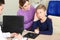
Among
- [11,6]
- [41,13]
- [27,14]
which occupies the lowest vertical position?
[11,6]

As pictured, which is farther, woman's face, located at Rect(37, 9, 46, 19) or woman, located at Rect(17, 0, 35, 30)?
woman, located at Rect(17, 0, 35, 30)

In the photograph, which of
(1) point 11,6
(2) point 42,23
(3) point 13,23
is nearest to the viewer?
(3) point 13,23

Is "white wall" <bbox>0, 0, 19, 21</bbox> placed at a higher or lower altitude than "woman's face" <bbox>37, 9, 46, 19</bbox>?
lower

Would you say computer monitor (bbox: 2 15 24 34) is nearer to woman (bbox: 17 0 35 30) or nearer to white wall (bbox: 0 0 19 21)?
woman (bbox: 17 0 35 30)

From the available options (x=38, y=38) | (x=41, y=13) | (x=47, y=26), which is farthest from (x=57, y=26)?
(x=38, y=38)

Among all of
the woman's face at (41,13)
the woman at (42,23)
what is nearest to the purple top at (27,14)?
the woman at (42,23)

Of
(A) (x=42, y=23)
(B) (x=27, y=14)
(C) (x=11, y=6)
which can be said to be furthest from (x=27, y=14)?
(C) (x=11, y=6)

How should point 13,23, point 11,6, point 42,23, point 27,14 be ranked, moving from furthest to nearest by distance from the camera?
point 11,6 → point 27,14 → point 42,23 → point 13,23

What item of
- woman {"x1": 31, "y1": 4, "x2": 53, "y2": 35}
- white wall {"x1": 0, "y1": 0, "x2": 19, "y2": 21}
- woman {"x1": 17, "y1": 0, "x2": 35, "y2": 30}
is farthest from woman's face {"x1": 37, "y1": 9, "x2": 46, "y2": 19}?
white wall {"x1": 0, "y1": 0, "x2": 19, "y2": 21}

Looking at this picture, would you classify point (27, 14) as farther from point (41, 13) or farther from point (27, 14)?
point (41, 13)

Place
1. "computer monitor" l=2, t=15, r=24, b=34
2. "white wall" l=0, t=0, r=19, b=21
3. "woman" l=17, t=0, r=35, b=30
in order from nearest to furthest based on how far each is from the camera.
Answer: "computer monitor" l=2, t=15, r=24, b=34 < "woman" l=17, t=0, r=35, b=30 < "white wall" l=0, t=0, r=19, b=21

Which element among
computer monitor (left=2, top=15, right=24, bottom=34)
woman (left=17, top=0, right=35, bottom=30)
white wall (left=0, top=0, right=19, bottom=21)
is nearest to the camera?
computer monitor (left=2, top=15, right=24, bottom=34)

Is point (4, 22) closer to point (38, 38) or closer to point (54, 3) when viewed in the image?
point (38, 38)

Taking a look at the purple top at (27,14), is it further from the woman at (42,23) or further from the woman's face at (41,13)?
the woman's face at (41,13)
